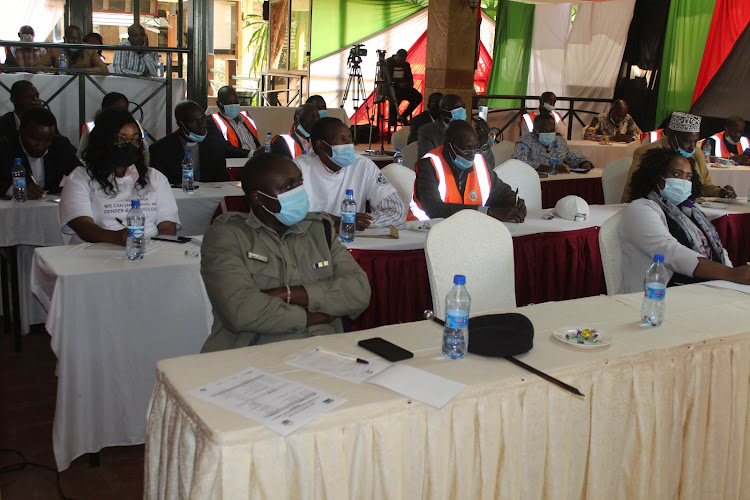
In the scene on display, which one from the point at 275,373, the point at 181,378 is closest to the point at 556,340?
the point at 275,373

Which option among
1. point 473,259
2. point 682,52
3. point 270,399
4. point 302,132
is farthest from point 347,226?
point 682,52

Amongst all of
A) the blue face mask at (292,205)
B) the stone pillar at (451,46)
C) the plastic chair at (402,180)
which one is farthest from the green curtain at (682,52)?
the blue face mask at (292,205)

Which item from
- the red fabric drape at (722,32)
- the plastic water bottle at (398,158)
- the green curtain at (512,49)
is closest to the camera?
the plastic water bottle at (398,158)

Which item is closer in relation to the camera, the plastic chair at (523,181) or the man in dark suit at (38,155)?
the man in dark suit at (38,155)

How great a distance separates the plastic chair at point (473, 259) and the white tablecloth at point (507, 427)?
453 millimetres

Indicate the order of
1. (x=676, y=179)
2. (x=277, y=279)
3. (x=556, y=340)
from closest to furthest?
(x=556, y=340) → (x=277, y=279) → (x=676, y=179)

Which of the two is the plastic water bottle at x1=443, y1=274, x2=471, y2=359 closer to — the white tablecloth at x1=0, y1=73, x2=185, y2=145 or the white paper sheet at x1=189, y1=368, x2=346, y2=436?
the white paper sheet at x1=189, y1=368, x2=346, y2=436

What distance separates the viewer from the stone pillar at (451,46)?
996 cm

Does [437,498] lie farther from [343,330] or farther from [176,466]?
[343,330]

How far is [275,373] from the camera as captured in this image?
2.02 m

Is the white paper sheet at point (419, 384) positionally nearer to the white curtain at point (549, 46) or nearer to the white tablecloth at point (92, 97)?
the white tablecloth at point (92, 97)

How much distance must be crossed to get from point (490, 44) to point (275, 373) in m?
15.8

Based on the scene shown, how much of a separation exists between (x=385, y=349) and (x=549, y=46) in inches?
478

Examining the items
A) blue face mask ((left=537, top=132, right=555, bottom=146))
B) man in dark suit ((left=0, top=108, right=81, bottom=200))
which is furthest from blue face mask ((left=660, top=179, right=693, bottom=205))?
blue face mask ((left=537, top=132, right=555, bottom=146))
